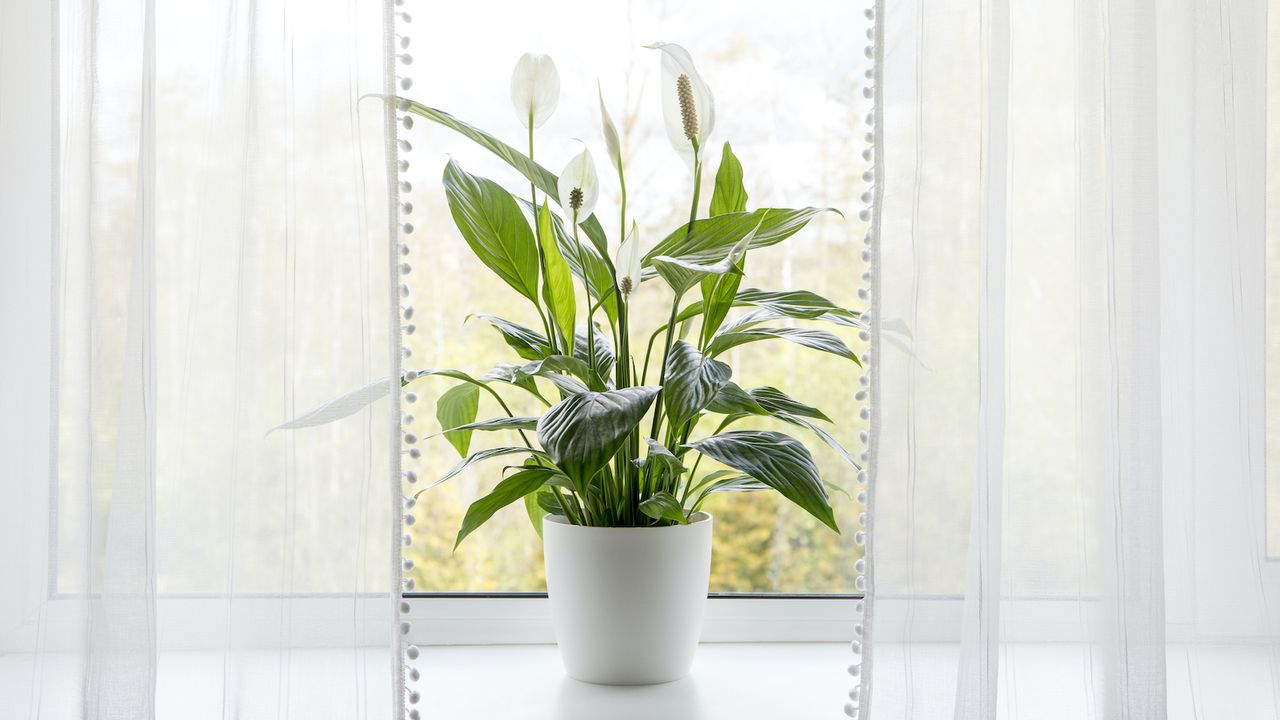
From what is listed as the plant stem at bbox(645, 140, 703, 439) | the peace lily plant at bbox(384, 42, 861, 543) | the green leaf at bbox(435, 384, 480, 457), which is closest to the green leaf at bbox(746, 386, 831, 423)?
the peace lily plant at bbox(384, 42, 861, 543)

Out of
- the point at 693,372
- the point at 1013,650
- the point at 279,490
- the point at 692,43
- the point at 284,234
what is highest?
the point at 692,43

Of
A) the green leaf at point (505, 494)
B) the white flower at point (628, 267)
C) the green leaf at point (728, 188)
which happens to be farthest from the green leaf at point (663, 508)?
the green leaf at point (728, 188)

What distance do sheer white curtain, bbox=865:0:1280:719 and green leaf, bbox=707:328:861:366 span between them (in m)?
0.07

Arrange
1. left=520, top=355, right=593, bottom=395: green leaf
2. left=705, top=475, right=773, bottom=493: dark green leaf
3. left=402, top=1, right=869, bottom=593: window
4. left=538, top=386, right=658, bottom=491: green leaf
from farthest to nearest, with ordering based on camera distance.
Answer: left=402, top=1, right=869, bottom=593: window, left=705, top=475, right=773, bottom=493: dark green leaf, left=520, top=355, right=593, bottom=395: green leaf, left=538, top=386, right=658, bottom=491: green leaf

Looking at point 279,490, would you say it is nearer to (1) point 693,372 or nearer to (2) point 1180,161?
(1) point 693,372

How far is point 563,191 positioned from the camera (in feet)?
2.97

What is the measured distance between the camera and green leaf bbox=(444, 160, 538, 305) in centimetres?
93

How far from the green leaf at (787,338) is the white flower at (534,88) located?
0.29 m

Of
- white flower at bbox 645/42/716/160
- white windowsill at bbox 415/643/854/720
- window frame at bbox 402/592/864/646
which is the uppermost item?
white flower at bbox 645/42/716/160

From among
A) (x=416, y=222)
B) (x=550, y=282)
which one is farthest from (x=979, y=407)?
(x=416, y=222)

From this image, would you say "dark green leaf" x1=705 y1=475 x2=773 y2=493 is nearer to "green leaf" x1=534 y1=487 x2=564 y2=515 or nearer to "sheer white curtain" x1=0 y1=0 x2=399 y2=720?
"green leaf" x1=534 y1=487 x2=564 y2=515

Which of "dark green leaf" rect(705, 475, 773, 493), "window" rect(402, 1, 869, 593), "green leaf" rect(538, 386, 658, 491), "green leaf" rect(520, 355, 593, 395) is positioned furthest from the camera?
"window" rect(402, 1, 869, 593)

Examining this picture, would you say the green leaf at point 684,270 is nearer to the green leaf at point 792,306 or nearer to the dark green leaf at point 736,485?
the green leaf at point 792,306

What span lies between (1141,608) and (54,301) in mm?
1086
